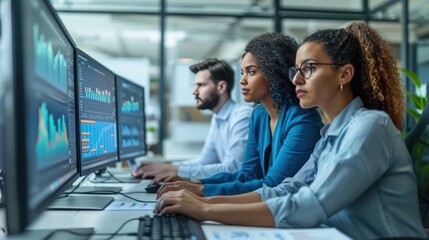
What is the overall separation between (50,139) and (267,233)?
20.8 inches

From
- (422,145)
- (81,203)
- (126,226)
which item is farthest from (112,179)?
(422,145)

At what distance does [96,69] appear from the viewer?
157cm

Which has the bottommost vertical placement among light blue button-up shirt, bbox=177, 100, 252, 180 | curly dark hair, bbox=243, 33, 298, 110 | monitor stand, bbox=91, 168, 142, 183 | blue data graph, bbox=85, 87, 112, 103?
monitor stand, bbox=91, 168, 142, 183

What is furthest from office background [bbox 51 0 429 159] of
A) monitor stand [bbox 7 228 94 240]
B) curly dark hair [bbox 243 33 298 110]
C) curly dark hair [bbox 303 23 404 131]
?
monitor stand [bbox 7 228 94 240]

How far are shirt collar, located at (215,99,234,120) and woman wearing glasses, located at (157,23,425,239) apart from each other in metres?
1.33

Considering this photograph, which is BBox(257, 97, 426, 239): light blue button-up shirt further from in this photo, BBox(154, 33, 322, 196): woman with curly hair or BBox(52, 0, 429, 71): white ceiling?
BBox(52, 0, 429, 71): white ceiling

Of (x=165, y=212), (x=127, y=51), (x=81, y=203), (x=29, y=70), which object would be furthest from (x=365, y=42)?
(x=127, y=51)

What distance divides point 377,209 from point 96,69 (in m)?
1.08

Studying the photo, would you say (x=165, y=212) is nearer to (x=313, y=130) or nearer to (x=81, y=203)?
(x=81, y=203)

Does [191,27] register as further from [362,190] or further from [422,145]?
[362,190]

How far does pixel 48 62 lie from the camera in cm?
92

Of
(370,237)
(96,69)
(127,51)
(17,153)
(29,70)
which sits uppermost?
(127,51)

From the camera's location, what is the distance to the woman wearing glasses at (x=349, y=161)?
100 cm

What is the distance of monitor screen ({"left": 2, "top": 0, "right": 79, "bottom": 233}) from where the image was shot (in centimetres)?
69
